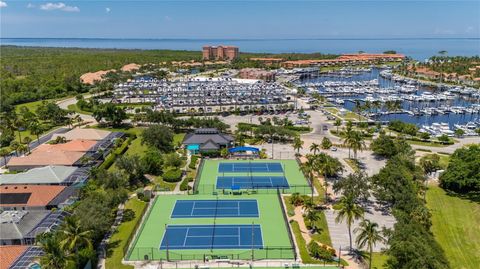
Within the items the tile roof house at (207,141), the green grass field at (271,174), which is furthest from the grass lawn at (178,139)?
the green grass field at (271,174)

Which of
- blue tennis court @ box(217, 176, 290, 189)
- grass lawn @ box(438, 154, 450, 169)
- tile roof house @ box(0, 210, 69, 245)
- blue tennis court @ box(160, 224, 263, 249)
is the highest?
tile roof house @ box(0, 210, 69, 245)

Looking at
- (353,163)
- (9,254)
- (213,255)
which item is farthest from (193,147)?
→ (9,254)

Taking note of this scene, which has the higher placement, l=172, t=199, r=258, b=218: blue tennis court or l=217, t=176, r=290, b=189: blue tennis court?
l=217, t=176, r=290, b=189: blue tennis court

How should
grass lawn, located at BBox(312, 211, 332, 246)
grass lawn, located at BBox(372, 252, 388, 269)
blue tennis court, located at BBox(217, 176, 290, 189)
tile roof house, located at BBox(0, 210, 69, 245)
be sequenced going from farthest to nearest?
blue tennis court, located at BBox(217, 176, 290, 189) → grass lawn, located at BBox(312, 211, 332, 246) → tile roof house, located at BBox(0, 210, 69, 245) → grass lawn, located at BBox(372, 252, 388, 269)

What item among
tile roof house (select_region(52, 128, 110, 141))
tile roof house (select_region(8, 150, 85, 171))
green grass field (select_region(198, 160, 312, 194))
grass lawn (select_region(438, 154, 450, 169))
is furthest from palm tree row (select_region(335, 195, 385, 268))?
tile roof house (select_region(52, 128, 110, 141))

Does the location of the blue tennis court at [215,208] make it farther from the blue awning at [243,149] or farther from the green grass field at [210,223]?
the blue awning at [243,149]

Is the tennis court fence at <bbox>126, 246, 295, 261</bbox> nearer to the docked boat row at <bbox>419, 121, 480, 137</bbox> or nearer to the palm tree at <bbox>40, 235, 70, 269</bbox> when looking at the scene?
the palm tree at <bbox>40, 235, 70, 269</bbox>
